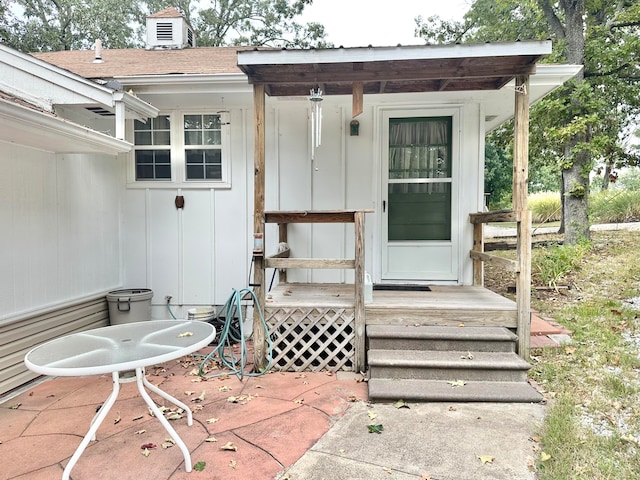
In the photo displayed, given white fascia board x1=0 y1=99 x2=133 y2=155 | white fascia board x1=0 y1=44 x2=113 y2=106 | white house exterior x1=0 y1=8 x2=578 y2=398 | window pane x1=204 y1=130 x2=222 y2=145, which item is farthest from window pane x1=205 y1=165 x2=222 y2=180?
white fascia board x1=0 y1=44 x2=113 y2=106

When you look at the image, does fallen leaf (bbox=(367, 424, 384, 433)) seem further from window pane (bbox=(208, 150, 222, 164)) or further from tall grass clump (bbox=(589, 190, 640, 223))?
tall grass clump (bbox=(589, 190, 640, 223))

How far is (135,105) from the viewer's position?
4.02 m

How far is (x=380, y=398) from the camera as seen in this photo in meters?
2.96

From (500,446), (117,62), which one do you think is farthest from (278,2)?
(500,446)

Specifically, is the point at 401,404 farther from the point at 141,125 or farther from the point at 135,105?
the point at 141,125

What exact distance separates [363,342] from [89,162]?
3.51 m

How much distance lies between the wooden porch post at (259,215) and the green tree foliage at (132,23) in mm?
14386

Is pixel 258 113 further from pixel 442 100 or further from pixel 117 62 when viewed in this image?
pixel 117 62

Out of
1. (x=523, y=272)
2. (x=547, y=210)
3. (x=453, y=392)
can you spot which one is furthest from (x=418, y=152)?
(x=547, y=210)

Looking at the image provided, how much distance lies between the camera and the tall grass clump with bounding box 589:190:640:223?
34.6 feet

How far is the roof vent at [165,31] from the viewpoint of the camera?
6.70 meters

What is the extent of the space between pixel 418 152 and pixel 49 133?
3691mm

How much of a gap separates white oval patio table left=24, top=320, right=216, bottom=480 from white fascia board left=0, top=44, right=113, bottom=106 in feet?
7.79

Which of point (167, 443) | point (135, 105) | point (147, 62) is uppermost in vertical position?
point (147, 62)
